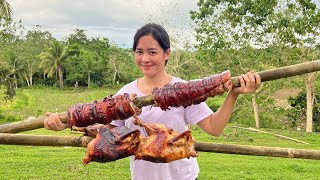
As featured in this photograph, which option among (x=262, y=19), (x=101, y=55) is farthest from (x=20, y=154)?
(x=101, y=55)

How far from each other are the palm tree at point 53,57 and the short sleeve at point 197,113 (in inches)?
1794

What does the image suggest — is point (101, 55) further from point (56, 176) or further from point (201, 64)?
point (56, 176)

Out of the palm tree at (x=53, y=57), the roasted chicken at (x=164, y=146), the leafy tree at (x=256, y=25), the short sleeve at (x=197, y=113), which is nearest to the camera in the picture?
the roasted chicken at (x=164, y=146)

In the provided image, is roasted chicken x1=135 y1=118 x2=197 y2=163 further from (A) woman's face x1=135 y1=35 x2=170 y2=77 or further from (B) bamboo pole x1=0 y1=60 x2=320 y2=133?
(A) woman's face x1=135 y1=35 x2=170 y2=77

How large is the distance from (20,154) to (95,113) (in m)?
10.1

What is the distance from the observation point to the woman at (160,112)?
2.47 metres

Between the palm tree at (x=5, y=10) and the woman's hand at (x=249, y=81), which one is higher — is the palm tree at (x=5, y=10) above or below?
above

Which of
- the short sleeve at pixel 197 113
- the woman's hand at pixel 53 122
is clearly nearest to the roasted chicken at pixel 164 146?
the woman's hand at pixel 53 122

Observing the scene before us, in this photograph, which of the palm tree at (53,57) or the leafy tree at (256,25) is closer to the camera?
the leafy tree at (256,25)

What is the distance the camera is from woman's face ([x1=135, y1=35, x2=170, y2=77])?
246 cm

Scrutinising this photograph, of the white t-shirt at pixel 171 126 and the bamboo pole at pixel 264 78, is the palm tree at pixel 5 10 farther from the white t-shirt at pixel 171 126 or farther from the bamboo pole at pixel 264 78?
the bamboo pole at pixel 264 78

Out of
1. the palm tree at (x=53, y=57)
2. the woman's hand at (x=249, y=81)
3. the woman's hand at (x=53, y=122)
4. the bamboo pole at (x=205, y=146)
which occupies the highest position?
the palm tree at (x=53, y=57)

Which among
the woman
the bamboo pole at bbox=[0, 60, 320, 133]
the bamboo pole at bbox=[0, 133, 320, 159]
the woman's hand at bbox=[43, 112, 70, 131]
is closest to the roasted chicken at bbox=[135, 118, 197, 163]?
the bamboo pole at bbox=[0, 60, 320, 133]

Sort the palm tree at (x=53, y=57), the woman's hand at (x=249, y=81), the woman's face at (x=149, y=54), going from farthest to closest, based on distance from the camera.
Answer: the palm tree at (x=53, y=57) < the woman's face at (x=149, y=54) < the woman's hand at (x=249, y=81)
